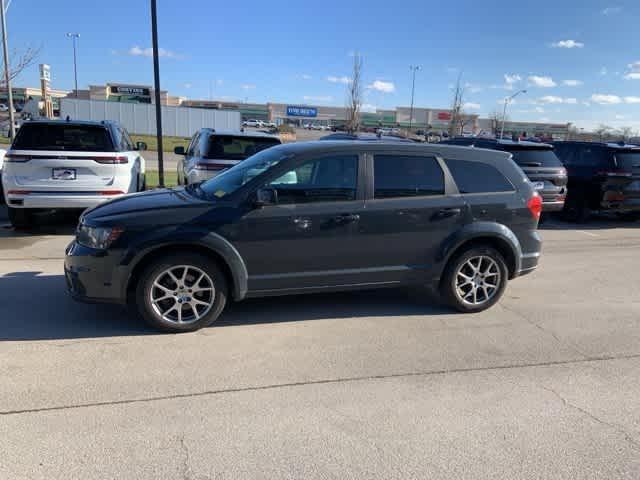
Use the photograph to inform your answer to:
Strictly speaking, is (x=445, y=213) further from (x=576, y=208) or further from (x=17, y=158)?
(x=576, y=208)

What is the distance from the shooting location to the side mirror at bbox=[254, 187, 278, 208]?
14.9 feet

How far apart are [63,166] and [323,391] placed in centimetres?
628

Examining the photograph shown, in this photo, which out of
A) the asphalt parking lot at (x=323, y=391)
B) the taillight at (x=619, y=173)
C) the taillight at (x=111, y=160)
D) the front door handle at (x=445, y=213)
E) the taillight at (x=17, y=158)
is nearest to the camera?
the asphalt parking lot at (x=323, y=391)

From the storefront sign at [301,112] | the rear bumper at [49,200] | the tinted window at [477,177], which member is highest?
the storefront sign at [301,112]

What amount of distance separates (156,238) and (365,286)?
204 centimetres

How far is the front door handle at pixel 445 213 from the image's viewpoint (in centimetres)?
517

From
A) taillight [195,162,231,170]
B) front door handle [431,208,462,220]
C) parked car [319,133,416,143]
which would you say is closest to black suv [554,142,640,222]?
parked car [319,133,416,143]

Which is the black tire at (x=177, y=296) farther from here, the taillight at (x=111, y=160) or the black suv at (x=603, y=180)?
the black suv at (x=603, y=180)

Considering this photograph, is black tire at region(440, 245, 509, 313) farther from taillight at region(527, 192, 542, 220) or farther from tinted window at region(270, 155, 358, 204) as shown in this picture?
tinted window at region(270, 155, 358, 204)

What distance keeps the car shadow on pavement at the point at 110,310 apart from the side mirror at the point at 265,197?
1.19 meters

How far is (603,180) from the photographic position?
1129 centimetres

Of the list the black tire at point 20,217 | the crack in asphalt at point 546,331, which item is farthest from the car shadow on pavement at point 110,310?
the black tire at point 20,217

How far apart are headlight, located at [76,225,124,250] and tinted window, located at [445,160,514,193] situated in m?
3.30

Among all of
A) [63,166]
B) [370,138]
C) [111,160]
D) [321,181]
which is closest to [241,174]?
[321,181]
